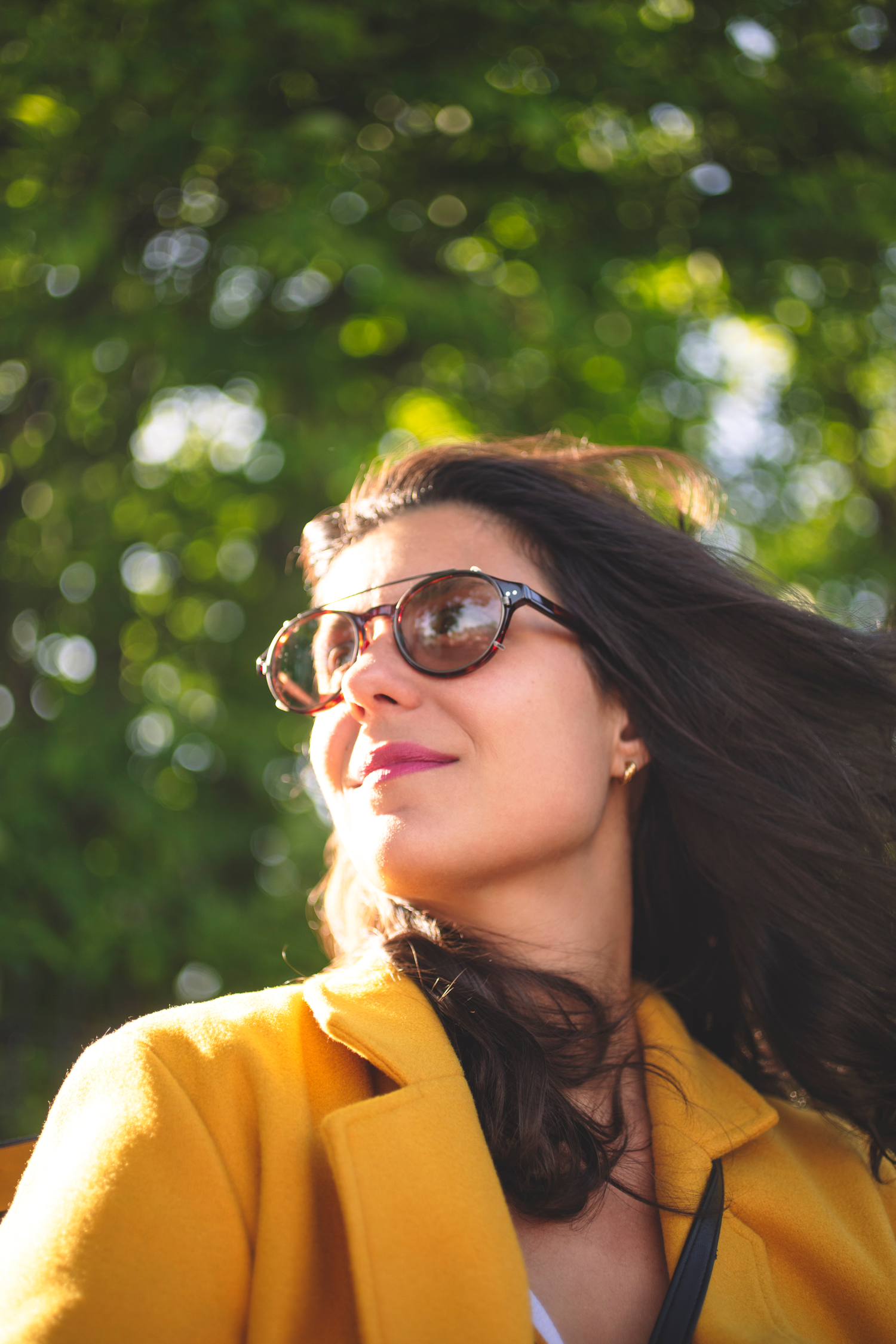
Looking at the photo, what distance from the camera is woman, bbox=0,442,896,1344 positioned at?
4.59 feet

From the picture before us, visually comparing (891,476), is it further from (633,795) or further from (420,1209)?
(420,1209)

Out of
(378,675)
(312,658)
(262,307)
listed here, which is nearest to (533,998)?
(378,675)

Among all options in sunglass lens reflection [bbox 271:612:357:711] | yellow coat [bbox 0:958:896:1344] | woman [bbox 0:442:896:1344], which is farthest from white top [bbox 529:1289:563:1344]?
sunglass lens reflection [bbox 271:612:357:711]

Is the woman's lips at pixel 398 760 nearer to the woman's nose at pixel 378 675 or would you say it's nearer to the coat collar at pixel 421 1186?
the woman's nose at pixel 378 675

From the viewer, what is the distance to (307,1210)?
4.87 ft

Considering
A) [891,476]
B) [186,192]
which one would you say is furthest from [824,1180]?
[891,476]

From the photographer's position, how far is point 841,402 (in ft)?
32.8

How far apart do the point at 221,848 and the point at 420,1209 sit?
12.8 feet

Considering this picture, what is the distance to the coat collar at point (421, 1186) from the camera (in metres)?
1.35

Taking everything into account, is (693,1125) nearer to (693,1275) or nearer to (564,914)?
(693,1275)

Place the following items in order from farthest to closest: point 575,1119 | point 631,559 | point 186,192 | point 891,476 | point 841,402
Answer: point 891,476, point 841,402, point 186,192, point 631,559, point 575,1119

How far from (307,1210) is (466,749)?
901 mm

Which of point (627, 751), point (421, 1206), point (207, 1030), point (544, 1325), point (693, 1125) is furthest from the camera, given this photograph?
point (627, 751)

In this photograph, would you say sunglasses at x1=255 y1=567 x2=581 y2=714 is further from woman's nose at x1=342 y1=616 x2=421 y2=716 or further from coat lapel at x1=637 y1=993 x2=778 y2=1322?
coat lapel at x1=637 y1=993 x2=778 y2=1322
